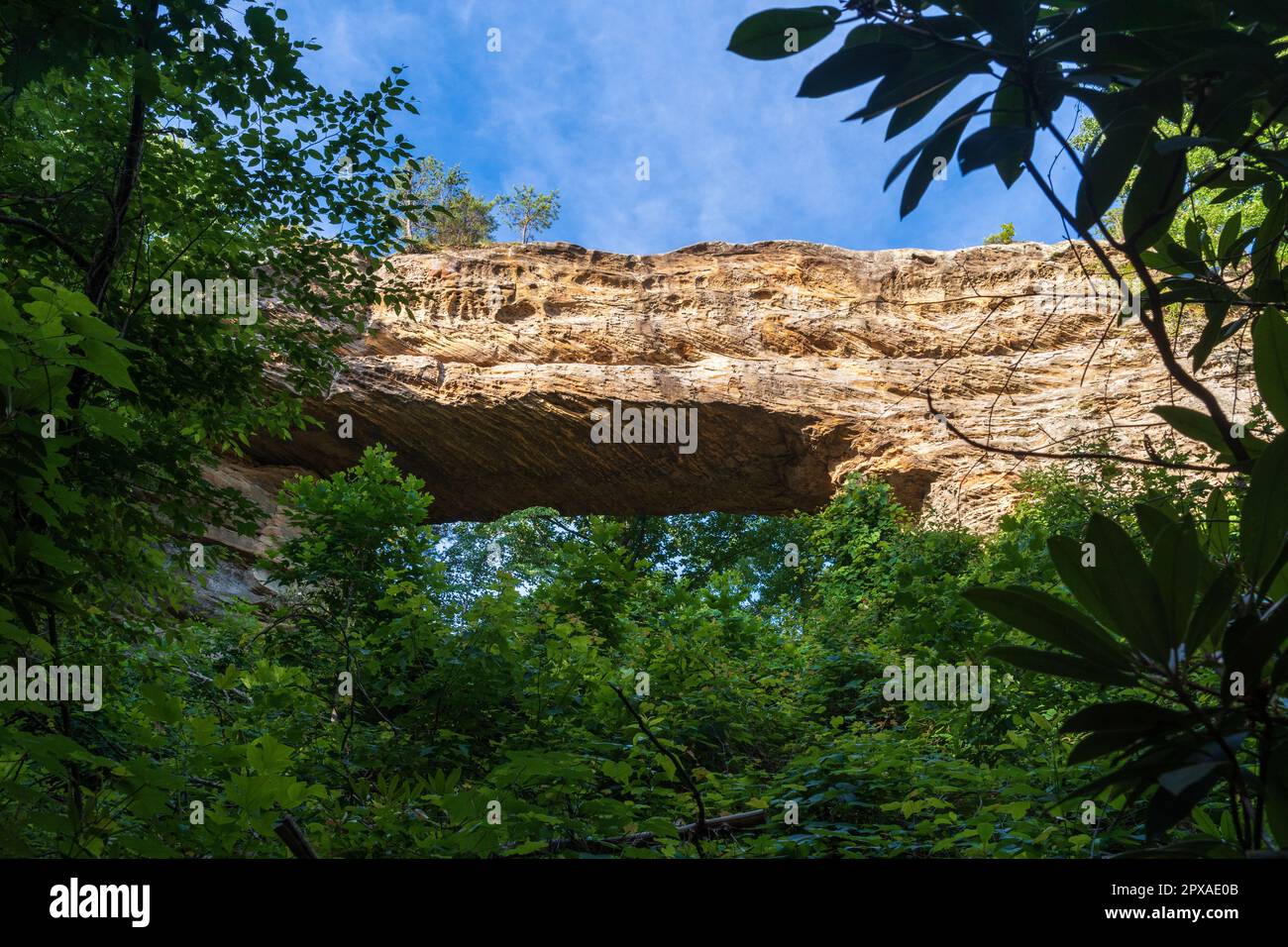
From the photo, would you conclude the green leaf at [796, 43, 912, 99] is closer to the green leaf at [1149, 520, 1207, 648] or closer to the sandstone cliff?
the green leaf at [1149, 520, 1207, 648]

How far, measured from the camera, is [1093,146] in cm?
109

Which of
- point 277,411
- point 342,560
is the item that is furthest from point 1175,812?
point 342,560

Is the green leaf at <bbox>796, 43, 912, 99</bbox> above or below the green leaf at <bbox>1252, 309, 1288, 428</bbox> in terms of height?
above

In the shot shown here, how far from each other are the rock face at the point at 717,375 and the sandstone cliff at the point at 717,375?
30mm

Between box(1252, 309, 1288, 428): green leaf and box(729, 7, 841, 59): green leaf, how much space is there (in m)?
0.59

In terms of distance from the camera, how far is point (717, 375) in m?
12.5

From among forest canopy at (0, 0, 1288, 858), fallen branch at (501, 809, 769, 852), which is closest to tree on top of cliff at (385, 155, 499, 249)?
forest canopy at (0, 0, 1288, 858)

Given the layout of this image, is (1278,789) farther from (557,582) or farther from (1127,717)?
(557,582)

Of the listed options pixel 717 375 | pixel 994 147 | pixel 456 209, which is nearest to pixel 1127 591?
pixel 994 147

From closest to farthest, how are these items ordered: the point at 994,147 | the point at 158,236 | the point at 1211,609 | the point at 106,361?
1. the point at 1211,609
2. the point at 994,147
3. the point at 106,361
4. the point at 158,236

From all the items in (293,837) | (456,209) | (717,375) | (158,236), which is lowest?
(293,837)

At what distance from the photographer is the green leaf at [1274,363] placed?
0.93 meters

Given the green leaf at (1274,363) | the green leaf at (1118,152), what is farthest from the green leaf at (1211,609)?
the green leaf at (1118,152)

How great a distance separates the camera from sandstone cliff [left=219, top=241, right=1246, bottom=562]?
12.0 m
